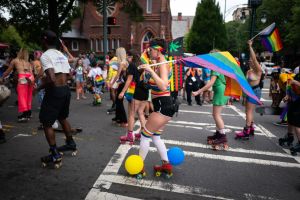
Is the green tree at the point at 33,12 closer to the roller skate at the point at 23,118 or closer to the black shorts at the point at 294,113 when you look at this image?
the roller skate at the point at 23,118

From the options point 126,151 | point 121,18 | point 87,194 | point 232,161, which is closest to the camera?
point 87,194

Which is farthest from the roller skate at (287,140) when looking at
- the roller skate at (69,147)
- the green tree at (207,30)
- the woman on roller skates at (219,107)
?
the green tree at (207,30)

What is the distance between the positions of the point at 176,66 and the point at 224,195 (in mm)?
1993

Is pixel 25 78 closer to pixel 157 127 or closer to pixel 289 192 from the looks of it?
pixel 157 127

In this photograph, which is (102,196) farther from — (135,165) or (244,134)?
(244,134)

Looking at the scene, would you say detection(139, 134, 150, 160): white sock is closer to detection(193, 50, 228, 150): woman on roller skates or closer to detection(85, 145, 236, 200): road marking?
detection(85, 145, 236, 200): road marking

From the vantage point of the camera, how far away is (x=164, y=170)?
4191mm

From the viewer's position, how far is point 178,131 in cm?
710

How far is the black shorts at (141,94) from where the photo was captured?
19.0 ft

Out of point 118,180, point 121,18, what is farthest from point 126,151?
point 121,18

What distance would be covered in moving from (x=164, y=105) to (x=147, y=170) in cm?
124

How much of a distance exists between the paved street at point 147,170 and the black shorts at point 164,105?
1.06 metres

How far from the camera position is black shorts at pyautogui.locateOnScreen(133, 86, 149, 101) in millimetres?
5785

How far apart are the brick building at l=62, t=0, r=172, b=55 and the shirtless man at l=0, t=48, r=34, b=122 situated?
30147 mm
